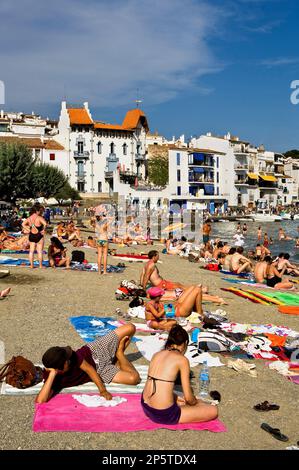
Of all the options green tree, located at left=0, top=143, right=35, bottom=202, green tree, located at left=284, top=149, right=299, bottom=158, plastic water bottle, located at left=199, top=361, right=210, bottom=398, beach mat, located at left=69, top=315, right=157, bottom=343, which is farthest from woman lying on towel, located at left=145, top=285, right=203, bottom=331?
green tree, located at left=284, top=149, right=299, bottom=158

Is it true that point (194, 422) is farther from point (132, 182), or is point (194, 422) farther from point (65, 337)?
point (132, 182)

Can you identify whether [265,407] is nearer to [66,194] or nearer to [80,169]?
[66,194]

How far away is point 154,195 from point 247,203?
75.5ft

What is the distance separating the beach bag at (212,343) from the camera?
7.64 metres

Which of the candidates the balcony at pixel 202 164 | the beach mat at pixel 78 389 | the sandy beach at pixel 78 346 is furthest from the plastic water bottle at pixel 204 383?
the balcony at pixel 202 164

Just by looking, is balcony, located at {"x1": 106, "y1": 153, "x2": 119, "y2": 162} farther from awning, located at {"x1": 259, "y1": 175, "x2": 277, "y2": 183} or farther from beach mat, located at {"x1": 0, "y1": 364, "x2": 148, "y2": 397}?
beach mat, located at {"x1": 0, "y1": 364, "x2": 148, "y2": 397}

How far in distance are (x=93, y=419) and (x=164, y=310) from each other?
4191 millimetres

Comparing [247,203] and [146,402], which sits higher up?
[247,203]

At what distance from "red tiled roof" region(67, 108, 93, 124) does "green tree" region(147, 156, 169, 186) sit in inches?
554

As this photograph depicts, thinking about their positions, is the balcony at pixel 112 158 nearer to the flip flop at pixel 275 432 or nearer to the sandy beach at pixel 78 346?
the sandy beach at pixel 78 346

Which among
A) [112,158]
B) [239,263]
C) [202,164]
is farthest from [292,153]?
[239,263]

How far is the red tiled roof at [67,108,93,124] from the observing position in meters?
68.3

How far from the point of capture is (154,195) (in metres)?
64.8
